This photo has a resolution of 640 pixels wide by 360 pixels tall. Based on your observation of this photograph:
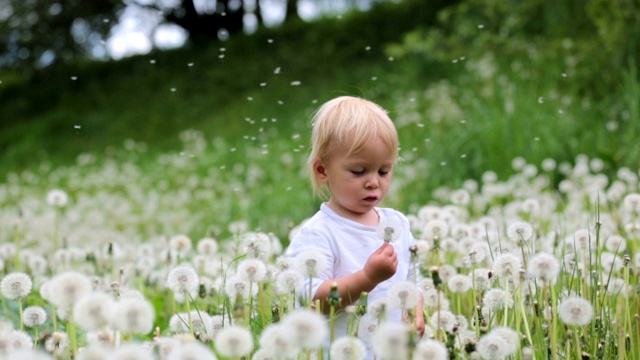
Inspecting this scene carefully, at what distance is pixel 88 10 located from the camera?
836 inches

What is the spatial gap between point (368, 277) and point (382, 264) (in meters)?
0.07

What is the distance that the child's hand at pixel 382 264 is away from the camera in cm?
216

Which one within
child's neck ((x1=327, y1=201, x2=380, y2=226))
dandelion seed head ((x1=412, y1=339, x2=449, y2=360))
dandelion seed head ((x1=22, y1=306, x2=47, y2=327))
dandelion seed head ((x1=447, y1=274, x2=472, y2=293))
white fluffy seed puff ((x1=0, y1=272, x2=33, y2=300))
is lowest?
dandelion seed head ((x1=22, y1=306, x2=47, y2=327))

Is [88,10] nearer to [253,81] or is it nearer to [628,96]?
[253,81]

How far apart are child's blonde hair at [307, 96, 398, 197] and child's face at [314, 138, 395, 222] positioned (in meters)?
0.02

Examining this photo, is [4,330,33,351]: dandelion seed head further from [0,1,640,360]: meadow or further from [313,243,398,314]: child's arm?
[313,243,398,314]: child's arm

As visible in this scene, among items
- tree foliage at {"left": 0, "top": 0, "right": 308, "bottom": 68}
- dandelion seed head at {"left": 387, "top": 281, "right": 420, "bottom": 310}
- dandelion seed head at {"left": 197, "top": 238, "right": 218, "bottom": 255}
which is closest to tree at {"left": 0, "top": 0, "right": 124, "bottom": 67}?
tree foliage at {"left": 0, "top": 0, "right": 308, "bottom": 68}

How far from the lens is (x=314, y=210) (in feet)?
21.4

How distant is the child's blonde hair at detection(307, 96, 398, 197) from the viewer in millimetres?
2469

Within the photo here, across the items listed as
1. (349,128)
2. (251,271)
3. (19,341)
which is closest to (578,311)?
(251,271)

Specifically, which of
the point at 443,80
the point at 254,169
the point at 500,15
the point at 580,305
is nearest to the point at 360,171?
the point at 580,305

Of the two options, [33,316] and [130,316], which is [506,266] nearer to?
[130,316]

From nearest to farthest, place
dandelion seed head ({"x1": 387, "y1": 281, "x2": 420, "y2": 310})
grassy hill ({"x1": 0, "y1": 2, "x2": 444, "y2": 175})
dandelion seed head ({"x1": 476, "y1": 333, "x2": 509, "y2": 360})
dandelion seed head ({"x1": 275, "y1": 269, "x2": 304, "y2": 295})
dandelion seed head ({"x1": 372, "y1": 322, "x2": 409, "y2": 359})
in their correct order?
1. dandelion seed head ({"x1": 372, "y1": 322, "x2": 409, "y2": 359})
2. dandelion seed head ({"x1": 476, "y1": 333, "x2": 509, "y2": 360})
3. dandelion seed head ({"x1": 387, "y1": 281, "x2": 420, "y2": 310})
4. dandelion seed head ({"x1": 275, "y1": 269, "x2": 304, "y2": 295})
5. grassy hill ({"x1": 0, "y1": 2, "x2": 444, "y2": 175})

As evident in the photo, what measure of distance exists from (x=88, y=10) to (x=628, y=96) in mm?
17008
